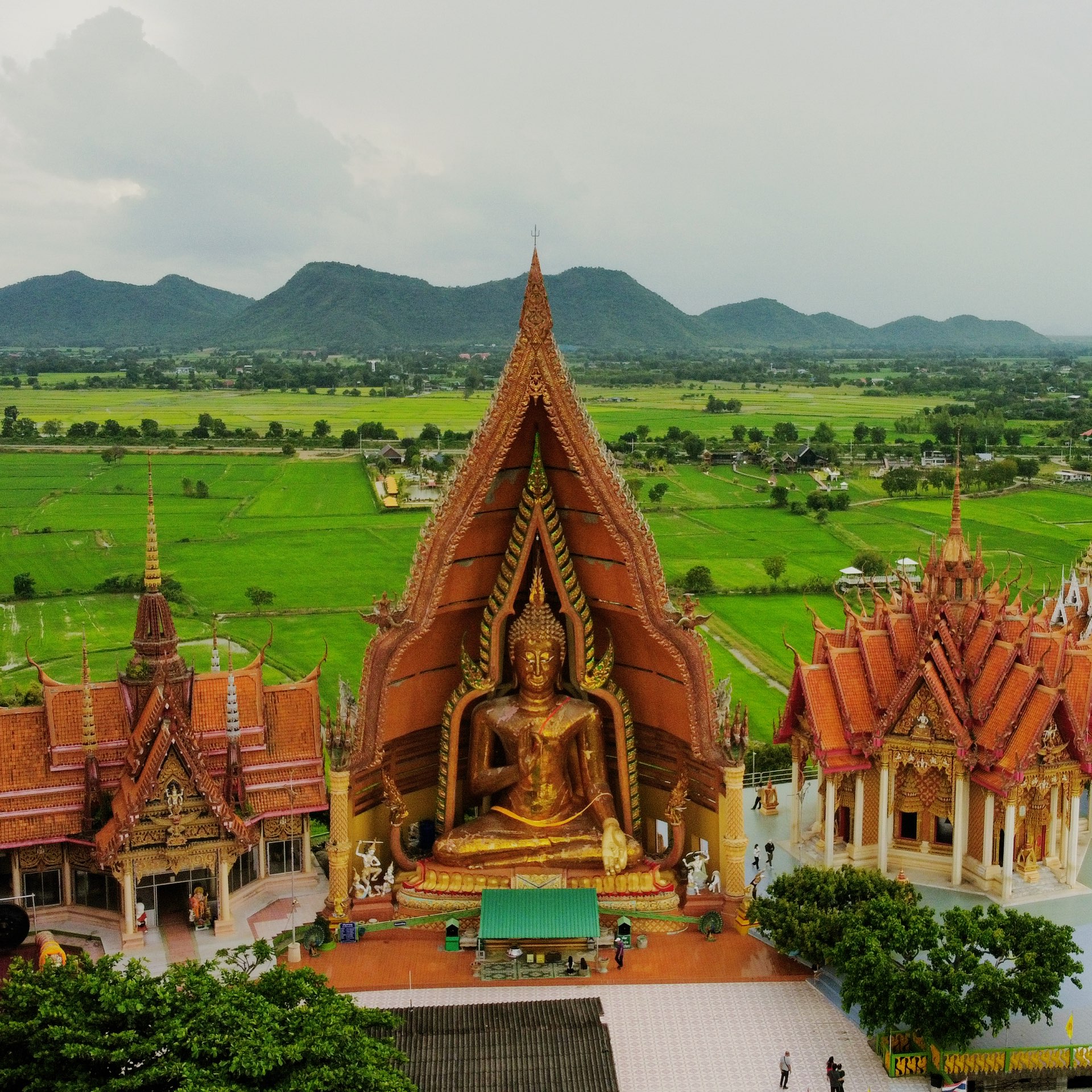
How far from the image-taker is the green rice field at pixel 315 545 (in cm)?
4353

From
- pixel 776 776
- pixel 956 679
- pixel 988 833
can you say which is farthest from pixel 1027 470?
pixel 988 833

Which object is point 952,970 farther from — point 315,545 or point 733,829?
point 315,545

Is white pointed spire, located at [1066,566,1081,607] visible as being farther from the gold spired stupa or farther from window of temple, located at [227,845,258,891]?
window of temple, located at [227,845,258,891]

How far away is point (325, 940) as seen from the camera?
18328mm

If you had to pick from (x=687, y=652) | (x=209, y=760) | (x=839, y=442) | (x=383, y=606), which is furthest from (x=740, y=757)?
(x=839, y=442)

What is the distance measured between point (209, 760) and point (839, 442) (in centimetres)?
9022

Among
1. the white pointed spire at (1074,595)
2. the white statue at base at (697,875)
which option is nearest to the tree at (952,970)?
the white statue at base at (697,875)

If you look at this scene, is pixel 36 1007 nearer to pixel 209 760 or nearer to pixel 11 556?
pixel 209 760

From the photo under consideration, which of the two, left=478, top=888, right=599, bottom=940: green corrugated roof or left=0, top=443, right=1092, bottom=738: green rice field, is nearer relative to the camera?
left=478, top=888, right=599, bottom=940: green corrugated roof

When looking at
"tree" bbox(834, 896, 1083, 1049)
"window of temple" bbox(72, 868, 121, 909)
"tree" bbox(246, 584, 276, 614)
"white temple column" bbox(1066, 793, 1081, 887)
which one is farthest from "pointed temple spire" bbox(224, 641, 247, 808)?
"tree" bbox(246, 584, 276, 614)

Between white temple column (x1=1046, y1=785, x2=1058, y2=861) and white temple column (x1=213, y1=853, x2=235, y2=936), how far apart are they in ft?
42.6

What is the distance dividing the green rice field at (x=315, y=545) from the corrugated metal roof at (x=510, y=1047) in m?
17.8

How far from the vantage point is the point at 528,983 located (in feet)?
56.9

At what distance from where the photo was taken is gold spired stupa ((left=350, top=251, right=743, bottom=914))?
18719mm
